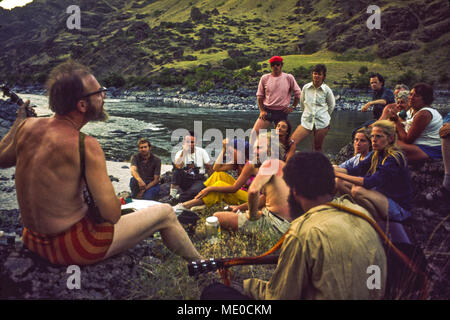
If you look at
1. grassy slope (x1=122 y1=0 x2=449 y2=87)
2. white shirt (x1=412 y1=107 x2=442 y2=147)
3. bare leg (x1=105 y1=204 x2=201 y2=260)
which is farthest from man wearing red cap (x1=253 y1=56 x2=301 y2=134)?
grassy slope (x1=122 y1=0 x2=449 y2=87)

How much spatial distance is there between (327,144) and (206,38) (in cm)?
6864

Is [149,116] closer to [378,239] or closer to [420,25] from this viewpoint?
[378,239]

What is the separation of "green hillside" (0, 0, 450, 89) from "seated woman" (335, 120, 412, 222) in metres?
13.9

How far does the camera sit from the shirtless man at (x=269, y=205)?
11.4ft

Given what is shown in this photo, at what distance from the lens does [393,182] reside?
3.40 metres

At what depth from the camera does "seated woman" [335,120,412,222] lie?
11.0 ft

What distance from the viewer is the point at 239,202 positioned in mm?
5082

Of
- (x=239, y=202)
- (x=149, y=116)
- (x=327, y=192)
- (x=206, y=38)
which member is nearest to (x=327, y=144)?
(x=239, y=202)

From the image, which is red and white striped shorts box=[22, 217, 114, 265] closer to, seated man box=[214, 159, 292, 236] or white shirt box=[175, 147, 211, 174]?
seated man box=[214, 159, 292, 236]

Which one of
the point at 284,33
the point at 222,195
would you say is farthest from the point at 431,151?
the point at 284,33

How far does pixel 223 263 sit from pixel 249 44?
268ft
